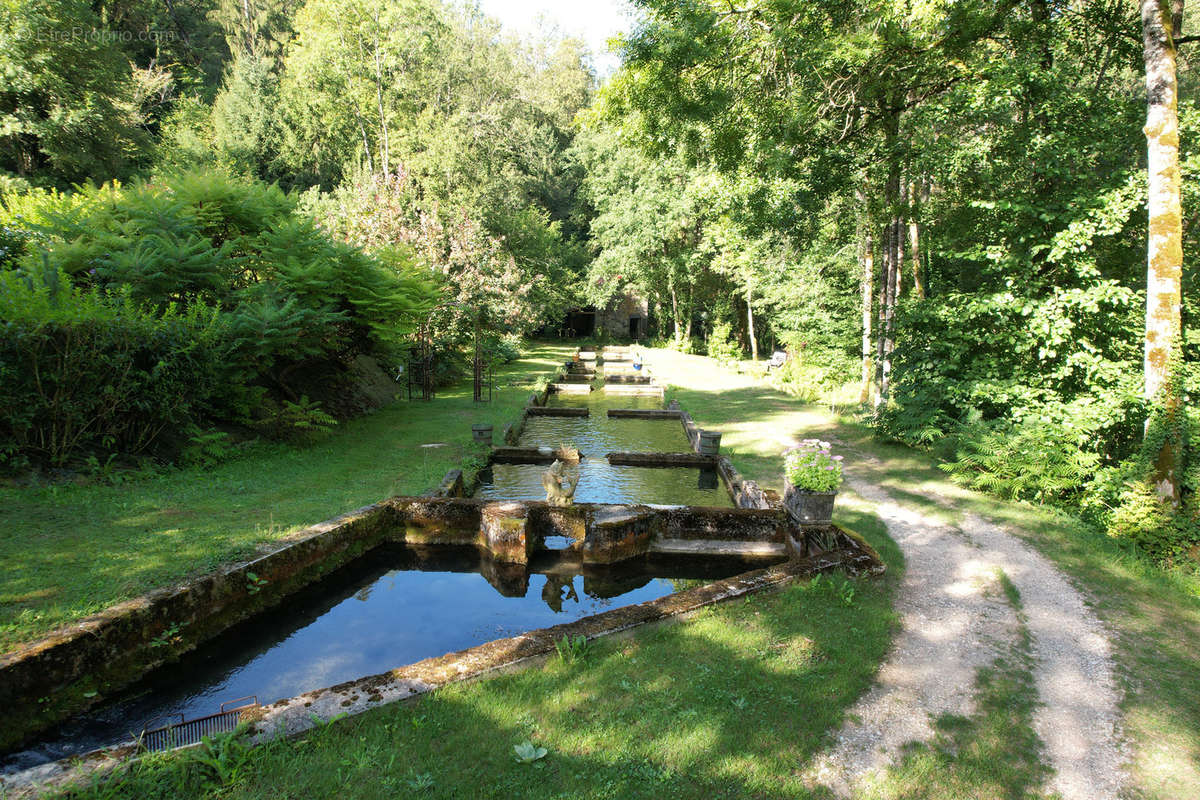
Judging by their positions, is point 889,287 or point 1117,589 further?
point 889,287

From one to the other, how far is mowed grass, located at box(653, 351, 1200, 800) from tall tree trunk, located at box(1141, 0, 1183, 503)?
1283 mm

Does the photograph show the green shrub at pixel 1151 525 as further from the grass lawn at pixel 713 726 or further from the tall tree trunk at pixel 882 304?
the tall tree trunk at pixel 882 304

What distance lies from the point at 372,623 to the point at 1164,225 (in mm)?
9452

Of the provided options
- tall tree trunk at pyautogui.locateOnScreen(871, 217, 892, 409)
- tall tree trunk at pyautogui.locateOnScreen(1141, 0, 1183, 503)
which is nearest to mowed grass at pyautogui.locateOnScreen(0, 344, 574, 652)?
tall tree trunk at pyautogui.locateOnScreen(871, 217, 892, 409)

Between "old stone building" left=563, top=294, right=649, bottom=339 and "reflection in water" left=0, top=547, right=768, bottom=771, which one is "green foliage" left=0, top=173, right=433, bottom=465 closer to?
"reflection in water" left=0, top=547, right=768, bottom=771

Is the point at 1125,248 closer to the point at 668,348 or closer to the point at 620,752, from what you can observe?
the point at 620,752

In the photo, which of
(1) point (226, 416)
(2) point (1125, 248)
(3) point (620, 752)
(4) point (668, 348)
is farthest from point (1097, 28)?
(4) point (668, 348)

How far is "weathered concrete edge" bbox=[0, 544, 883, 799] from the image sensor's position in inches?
114

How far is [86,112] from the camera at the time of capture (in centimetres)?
2109

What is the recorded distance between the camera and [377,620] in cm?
546

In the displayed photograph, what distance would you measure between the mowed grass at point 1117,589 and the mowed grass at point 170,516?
5529mm

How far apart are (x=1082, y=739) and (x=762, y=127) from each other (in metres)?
9.90

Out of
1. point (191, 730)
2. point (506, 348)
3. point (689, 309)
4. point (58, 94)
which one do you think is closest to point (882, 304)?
point (191, 730)

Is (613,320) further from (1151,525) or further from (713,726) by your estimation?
(713,726)
